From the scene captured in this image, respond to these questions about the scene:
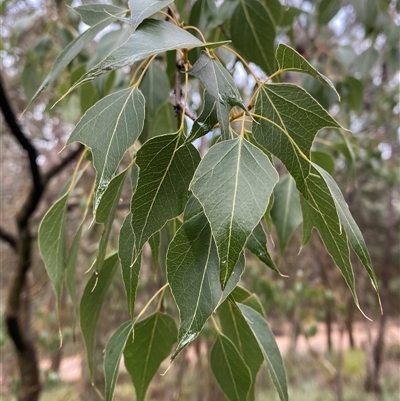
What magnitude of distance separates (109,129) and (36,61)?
2.11 ft

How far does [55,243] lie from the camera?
1.28ft

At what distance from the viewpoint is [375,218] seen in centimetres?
425

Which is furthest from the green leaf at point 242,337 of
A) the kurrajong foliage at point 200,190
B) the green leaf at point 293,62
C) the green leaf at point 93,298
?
the green leaf at point 293,62

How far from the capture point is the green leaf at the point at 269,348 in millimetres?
333

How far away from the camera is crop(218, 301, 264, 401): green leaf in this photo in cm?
39

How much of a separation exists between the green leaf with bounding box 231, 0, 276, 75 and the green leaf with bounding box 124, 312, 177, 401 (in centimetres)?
30

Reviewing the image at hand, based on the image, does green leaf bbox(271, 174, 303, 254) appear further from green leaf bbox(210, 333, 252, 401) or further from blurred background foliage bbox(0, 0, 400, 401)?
green leaf bbox(210, 333, 252, 401)

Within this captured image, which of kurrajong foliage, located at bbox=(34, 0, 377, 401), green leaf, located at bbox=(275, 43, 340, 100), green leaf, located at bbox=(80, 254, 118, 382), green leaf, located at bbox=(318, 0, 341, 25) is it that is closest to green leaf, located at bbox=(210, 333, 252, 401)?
kurrajong foliage, located at bbox=(34, 0, 377, 401)

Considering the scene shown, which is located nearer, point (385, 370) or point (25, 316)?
point (25, 316)

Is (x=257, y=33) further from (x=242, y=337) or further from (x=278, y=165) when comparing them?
(x=278, y=165)

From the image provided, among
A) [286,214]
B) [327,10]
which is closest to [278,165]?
[327,10]

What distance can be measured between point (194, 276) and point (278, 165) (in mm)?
1340

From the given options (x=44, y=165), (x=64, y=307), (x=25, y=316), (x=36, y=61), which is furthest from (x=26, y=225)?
(x=44, y=165)

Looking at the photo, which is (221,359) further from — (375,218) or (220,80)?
(375,218)
